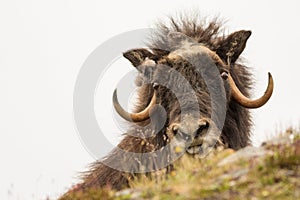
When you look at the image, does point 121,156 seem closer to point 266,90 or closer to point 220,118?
point 220,118

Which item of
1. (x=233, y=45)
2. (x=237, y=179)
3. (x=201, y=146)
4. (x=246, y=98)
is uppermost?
(x=233, y=45)

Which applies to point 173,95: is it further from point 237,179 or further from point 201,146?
point 237,179

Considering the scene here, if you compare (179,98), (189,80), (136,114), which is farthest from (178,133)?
(136,114)

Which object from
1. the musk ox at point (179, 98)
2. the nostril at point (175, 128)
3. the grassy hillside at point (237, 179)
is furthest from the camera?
the musk ox at point (179, 98)

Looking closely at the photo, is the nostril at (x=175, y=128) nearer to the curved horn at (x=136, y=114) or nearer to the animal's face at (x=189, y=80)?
the animal's face at (x=189, y=80)

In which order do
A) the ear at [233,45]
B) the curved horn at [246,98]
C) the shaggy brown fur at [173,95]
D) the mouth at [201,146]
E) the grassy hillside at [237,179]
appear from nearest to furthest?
the grassy hillside at [237,179] < the mouth at [201,146] < the shaggy brown fur at [173,95] < the curved horn at [246,98] < the ear at [233,45]

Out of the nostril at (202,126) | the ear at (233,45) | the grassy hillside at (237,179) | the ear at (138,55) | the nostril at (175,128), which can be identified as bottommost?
the grassy hillside at (237,179)

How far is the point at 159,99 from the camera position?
898 cm

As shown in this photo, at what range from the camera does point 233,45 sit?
934 centimetres

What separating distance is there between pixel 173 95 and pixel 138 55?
94 centimetres

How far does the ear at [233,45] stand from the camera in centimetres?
934

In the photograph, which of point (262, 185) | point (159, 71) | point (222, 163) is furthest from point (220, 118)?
point (262, 185)

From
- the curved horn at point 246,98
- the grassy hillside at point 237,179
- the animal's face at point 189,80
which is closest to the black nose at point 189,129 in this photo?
the animal's face at point 189,80

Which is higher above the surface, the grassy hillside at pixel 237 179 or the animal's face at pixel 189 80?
the animal's face at pixel 189 80
